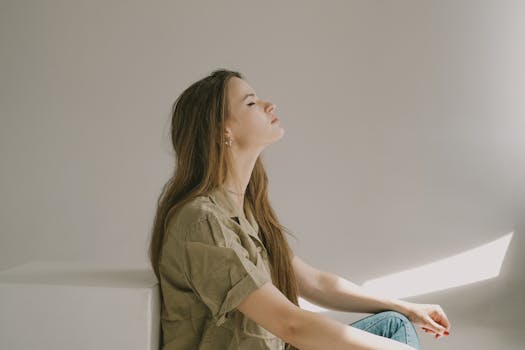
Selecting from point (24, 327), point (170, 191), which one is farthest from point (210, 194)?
point (24, 327)

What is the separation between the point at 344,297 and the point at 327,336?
65cm

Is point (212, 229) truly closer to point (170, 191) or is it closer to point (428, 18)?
point (170, 191)

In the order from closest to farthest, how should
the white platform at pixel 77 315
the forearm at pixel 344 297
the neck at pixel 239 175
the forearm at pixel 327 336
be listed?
the forearm at pixel 327 336
the white platform at pixel 77 315
the neck at pixel 239 175
the forearm at pixel 344 297

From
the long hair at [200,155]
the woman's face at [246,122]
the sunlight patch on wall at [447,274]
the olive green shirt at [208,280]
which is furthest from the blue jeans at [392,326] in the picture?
the sunlight patch on wall at [447,274]

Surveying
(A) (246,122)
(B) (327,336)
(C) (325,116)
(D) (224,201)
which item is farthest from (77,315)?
(C) (325,116)

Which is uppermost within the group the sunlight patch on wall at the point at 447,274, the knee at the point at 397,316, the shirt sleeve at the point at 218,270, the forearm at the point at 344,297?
the sunlight patch on wall at the point at 447,274

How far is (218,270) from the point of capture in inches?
56.2

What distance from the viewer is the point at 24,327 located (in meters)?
1.51

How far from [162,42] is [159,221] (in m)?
2.31

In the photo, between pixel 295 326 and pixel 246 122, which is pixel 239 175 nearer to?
pixel 246 122

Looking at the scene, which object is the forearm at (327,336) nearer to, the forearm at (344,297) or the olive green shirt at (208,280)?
the olive green shirt at (208,280)

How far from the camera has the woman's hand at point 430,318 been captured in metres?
1.89

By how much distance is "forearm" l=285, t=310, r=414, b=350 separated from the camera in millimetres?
1381

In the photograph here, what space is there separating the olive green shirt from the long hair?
0.08 meters
